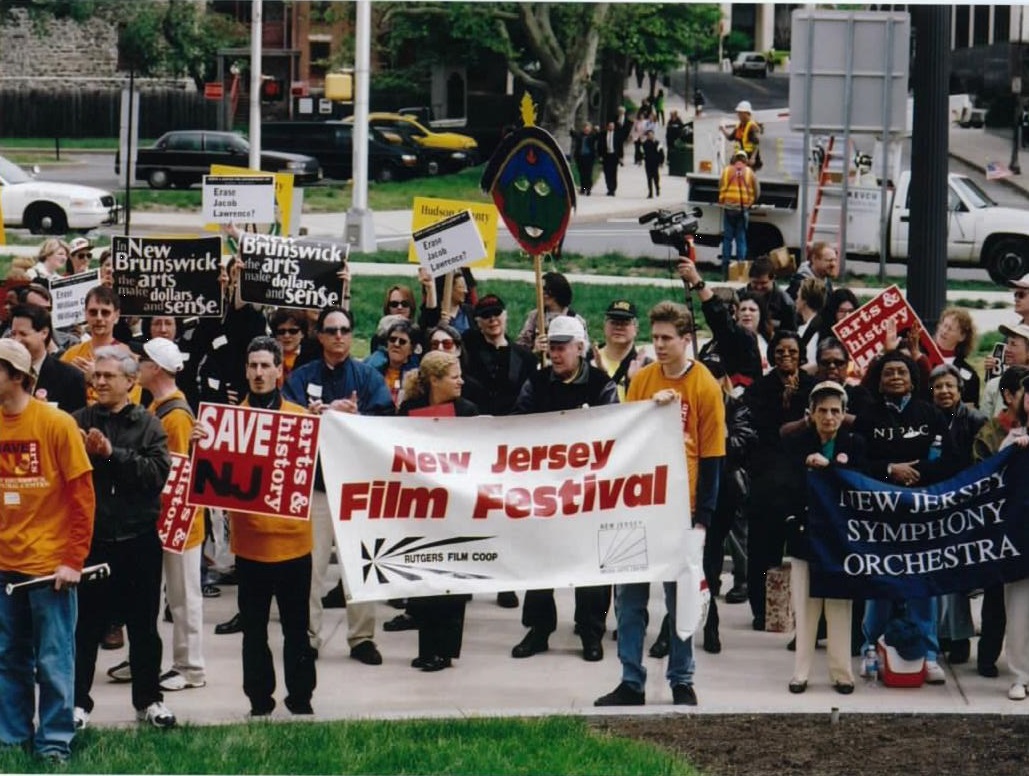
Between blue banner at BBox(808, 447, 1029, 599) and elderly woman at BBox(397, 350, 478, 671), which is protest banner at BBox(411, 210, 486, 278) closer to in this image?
elderly woman at BBox(397, 350, 478, 671)

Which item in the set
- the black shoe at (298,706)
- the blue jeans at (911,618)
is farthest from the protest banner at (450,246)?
the black shoe at (298,706)

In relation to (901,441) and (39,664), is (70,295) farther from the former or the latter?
(901,441)

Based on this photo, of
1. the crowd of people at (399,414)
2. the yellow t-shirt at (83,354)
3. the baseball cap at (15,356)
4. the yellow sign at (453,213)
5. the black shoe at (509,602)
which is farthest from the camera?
the yellow sign at (453,213)

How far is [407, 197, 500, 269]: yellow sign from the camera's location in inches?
586

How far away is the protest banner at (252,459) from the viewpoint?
9.76m

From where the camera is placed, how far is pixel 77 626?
977 centimetres

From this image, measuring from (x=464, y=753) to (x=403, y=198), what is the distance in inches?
1340

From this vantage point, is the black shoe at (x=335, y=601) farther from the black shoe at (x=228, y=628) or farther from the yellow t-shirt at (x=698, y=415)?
the yellow t-shirt at (x=698, y=415)

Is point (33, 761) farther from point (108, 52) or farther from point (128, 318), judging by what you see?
point (108, 52)

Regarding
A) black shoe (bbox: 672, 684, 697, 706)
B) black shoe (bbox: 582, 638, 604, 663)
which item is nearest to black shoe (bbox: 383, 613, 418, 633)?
black shoe (bbox: 582, 638, 604, 663)

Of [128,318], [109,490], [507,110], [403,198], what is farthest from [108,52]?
[109,490]

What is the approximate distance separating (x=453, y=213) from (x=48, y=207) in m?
19.7

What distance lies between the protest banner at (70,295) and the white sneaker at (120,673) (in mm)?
3681

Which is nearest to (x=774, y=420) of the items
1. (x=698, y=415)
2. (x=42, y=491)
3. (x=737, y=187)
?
(x=698, y=415)
